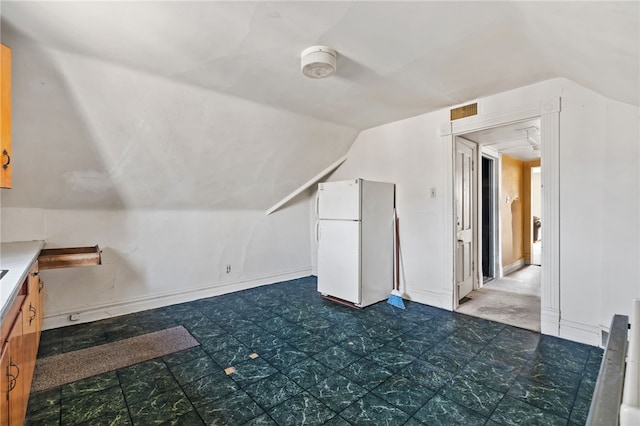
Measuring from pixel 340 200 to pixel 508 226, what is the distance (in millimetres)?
3750

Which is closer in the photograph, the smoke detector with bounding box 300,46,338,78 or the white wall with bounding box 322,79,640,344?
the smoke detector with bounding box 300,46,338,78

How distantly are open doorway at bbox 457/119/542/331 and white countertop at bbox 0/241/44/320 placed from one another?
150 inches

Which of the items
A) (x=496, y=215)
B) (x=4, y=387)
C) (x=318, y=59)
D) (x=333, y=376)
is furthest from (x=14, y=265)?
(x=496, y=215)

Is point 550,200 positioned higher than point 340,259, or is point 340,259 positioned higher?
point 550,200

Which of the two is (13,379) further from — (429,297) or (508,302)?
(508,302)

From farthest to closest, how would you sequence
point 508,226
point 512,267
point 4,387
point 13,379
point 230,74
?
point 512,267
point 508,226
point 230,74
point 13,379
point 4,387

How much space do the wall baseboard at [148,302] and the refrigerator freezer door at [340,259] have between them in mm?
1108

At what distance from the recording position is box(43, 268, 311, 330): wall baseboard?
3.17 metres

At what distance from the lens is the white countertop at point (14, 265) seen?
4.09 ft

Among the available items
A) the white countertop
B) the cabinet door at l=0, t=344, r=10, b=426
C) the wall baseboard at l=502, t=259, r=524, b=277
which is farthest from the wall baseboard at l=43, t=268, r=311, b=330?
the wall baseboard at l=502, t=259, r=524, b=277

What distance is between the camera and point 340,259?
154 inches

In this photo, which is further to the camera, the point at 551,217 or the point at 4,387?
the point at 551,217

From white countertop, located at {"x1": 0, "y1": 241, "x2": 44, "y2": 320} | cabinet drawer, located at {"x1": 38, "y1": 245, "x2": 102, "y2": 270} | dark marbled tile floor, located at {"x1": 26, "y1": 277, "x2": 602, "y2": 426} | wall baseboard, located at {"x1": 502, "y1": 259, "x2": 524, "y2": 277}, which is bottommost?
dark marbled tile floor, located at {"x1": 26, "y1": 277, "x2": 602, "y2": 426}

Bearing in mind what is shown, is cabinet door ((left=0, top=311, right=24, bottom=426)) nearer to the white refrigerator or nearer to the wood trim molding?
the white refrigerator
